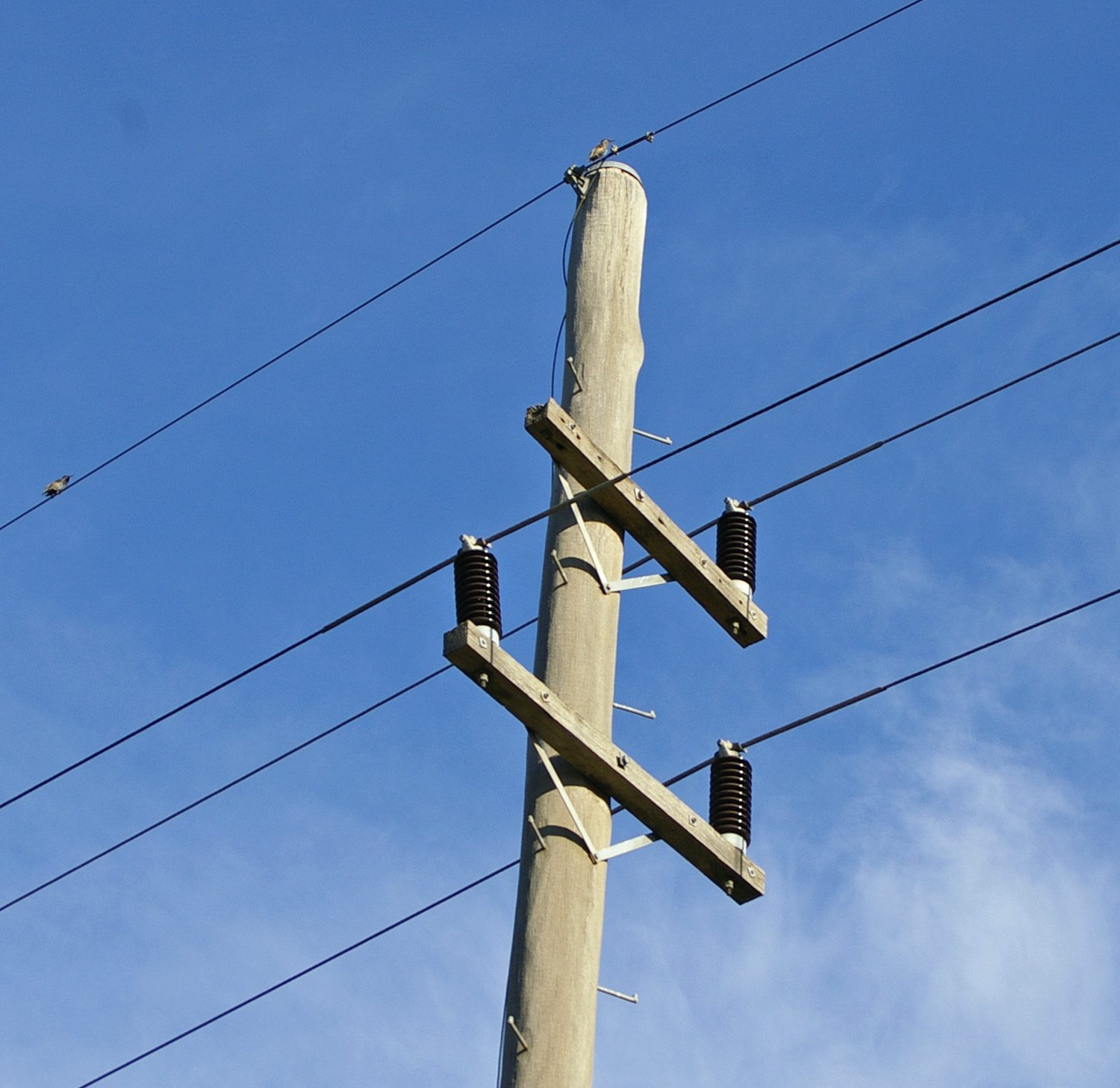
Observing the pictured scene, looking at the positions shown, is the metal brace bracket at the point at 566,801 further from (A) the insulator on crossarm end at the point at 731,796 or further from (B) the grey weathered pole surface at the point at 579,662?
(A) the insulator on crossarm end at the point at 731,796

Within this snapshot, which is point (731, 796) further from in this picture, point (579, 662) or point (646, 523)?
point (646, 523)

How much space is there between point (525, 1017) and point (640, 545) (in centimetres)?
222

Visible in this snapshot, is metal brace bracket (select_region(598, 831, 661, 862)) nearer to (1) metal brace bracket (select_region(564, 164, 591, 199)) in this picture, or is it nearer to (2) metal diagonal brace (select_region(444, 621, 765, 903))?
(2) metal diagonal brace (select_region(444, 621, 765, 903))

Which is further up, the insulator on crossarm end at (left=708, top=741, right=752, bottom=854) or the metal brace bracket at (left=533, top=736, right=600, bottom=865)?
the insulator on crossarm end at (left=708, top=741, right=752, bottom=854)

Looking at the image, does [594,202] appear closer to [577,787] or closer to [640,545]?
[640,545]

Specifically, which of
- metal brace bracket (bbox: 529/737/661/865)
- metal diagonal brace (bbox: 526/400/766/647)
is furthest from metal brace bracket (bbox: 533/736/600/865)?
metal diagonal brace (bbox: 526/400/766/647)

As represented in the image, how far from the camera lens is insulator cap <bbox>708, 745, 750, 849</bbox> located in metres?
8.27

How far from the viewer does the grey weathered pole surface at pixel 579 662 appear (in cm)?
733

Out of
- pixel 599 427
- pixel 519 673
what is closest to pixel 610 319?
pixel 599 427

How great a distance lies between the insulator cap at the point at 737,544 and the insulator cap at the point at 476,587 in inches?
50.1

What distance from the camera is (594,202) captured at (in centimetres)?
964

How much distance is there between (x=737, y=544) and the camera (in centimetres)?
896

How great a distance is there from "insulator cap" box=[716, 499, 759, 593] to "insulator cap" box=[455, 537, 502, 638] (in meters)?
1.27

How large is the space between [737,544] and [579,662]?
115 centimetres
